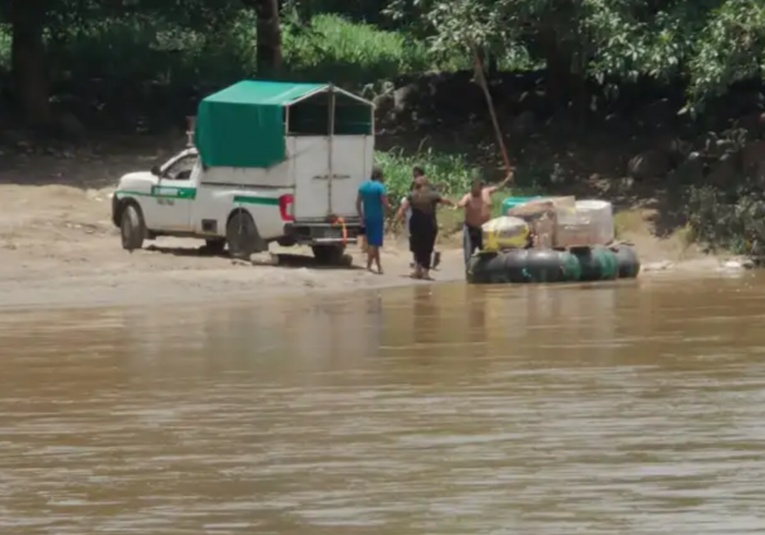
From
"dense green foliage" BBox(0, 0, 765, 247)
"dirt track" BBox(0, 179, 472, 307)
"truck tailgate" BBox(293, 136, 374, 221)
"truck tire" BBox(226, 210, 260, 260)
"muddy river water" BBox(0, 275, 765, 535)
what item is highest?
"dense green foliage" BBox(0, 0, 765, 247)

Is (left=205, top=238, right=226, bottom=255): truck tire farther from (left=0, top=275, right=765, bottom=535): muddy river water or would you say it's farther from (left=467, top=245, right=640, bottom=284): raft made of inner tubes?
(left=0, top=275, right=765, bottom=535): muddy river water

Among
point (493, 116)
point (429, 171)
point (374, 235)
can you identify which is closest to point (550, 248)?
point (374, 235)

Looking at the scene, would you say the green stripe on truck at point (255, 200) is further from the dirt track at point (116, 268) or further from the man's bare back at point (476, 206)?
the man's bare back at point (476, 206)

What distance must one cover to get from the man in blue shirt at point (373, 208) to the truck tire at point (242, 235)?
4.68 ft

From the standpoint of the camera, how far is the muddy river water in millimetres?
10602

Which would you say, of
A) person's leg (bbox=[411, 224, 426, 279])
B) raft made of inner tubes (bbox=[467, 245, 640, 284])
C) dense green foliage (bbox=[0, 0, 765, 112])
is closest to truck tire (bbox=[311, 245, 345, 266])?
person's leg (bbox=[411, 224, 426, 279])

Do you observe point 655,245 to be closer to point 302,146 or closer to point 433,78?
point 302,146

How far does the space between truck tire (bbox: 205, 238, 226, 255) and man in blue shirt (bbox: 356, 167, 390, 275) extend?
242cm

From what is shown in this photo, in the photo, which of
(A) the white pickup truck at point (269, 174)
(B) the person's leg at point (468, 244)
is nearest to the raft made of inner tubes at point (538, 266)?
(B) the person's leg at point (468, 244)

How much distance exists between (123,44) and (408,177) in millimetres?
10599

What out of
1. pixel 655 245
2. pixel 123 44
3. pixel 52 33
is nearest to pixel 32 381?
pixel 655 245

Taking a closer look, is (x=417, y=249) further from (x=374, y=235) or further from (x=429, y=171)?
(x=429, y=171)

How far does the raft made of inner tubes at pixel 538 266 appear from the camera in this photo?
989 inches

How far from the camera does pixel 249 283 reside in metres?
24.8
